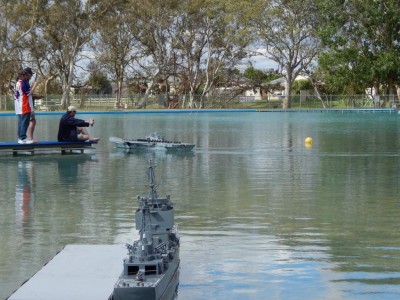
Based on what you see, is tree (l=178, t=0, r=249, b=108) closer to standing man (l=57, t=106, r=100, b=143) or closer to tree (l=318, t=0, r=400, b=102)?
tree (l=318, t=0, r=400, b=102)

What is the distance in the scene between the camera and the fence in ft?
225

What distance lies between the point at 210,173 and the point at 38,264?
789 centimetres

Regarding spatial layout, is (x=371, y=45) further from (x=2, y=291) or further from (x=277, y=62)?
(x=2, y=291)

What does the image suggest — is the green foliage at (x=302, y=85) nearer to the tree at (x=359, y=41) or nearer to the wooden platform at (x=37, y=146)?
the tree at (x=359, y=41)

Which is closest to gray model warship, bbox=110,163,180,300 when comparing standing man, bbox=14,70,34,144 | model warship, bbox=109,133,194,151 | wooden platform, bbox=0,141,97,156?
standing man, bbox=14,70,34,144

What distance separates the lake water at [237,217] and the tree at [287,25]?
4857 cm

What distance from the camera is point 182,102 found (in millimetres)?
74125

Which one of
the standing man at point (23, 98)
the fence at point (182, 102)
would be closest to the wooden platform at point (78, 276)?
the standing man at point (23, 98)

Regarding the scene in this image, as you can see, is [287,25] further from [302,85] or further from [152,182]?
[152,182]

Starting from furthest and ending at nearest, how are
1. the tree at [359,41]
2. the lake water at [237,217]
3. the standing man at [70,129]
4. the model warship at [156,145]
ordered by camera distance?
the tree at [359,41] → the model warship at [156,145] → the standing man at [70,129] → the lake water at [237,217]

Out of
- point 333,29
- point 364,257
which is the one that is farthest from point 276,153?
point 333,29

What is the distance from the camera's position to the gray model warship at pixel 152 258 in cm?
505

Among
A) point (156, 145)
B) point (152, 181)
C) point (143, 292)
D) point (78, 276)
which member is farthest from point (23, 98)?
point (143, 292)

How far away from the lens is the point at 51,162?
17094mm
